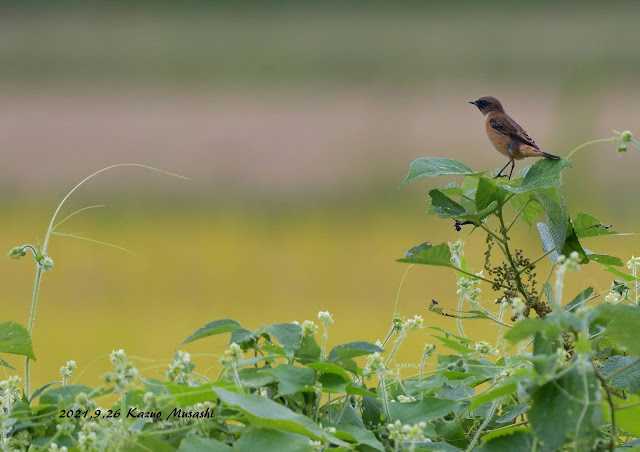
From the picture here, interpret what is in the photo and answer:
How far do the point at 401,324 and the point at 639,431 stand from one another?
19cm

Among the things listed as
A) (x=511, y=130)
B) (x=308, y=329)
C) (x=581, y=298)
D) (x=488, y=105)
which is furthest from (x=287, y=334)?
(x=488, y=105)

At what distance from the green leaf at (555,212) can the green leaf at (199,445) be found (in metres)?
0.28

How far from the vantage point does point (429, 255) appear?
57cm

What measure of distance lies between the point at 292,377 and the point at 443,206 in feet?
0.63

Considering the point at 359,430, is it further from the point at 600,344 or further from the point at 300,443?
the point at 600,344

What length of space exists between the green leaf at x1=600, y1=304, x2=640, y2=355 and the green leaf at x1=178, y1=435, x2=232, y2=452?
0.67ft

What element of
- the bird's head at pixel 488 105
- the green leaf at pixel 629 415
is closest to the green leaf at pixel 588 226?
the green leaf at pixel 629 415

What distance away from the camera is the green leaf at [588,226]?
58 cm

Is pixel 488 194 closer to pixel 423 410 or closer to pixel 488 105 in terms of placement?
pixel 423 410

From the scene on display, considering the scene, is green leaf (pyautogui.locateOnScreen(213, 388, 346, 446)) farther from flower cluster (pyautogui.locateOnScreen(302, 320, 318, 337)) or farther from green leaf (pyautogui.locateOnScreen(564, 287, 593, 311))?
green leaf (pyautogui.locateOnScreen(564, 287, 593, 311))

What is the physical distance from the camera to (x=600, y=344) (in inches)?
23.6

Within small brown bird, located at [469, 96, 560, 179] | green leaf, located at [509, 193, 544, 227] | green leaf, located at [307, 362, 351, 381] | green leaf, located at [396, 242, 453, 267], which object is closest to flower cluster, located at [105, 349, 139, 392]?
green leaf, located at [307, 362, 351, 381]

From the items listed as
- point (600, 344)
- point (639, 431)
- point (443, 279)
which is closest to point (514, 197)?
point (600, 344)

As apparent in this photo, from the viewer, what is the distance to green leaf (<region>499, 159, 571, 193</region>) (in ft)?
1.68
